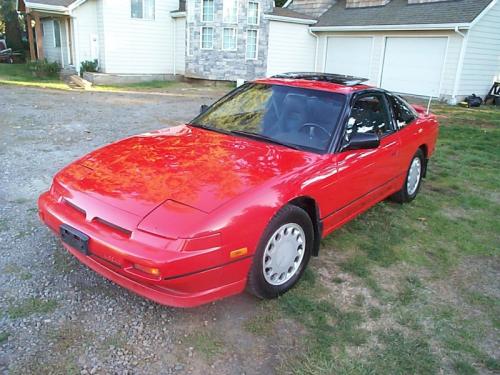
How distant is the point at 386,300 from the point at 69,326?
87.2 inches

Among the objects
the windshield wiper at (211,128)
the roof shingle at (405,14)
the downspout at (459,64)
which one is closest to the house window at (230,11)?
the roof shingle at (405,14)

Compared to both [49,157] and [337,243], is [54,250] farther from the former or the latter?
[49,157]

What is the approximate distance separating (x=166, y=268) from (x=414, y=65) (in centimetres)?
1638

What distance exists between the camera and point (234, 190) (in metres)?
2.71

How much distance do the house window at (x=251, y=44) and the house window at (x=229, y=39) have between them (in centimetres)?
66

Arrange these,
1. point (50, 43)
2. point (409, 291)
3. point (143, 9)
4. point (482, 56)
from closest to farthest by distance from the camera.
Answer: point (409, 291)
point (482, 56)
point (143, 9)
point (50, 43)

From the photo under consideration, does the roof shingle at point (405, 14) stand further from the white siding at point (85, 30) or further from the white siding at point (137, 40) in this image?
the white siding at point (85, 30)

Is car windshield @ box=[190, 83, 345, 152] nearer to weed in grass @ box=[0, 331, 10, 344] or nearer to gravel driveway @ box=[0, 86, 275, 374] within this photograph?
gravel driveway @ box=[0, 86, 275, 374]

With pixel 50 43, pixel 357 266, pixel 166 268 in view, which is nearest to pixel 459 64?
pixel 357 266

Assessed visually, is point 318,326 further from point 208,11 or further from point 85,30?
point 85,30

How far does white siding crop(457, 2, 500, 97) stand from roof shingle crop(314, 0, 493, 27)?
0.59m

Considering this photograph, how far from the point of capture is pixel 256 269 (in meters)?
2.79

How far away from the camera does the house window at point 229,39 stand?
18484 mm

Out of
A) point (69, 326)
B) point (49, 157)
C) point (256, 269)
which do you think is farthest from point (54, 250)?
point (49, 157)
